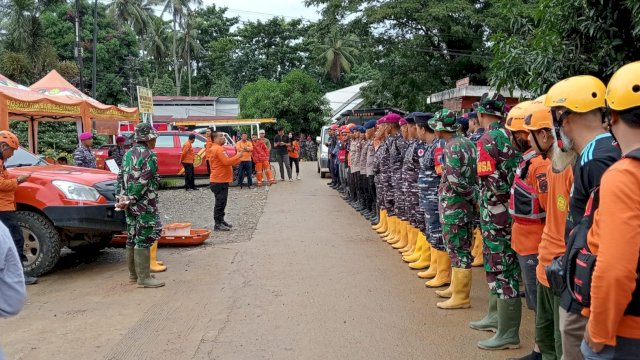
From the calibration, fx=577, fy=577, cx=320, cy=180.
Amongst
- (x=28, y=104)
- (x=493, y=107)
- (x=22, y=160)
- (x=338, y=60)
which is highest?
(x=338, y=60)

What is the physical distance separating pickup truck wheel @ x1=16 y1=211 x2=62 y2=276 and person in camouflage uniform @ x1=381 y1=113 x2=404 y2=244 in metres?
4.72

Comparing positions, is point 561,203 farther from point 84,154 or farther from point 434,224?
point 84,154

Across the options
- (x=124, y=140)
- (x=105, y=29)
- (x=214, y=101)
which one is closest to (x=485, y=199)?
(x=124, y=140)

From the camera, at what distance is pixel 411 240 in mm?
8156

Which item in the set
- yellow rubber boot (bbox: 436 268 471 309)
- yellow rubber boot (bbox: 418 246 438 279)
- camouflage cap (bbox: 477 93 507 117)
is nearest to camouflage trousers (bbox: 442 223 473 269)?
yellow rubber boot (bbox: 436 268 471 309)

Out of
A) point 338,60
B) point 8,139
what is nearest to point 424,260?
point 8,139

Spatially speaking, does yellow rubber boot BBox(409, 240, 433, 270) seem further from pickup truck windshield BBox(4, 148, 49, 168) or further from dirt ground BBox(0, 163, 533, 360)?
pickup truck windshield BBox(4, 148, 49, 168)

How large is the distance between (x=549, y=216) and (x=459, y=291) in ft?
8.43

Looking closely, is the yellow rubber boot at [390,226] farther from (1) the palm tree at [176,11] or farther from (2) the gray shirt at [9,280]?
(1) the palm tree at [176,11]

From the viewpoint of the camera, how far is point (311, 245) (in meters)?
8.98

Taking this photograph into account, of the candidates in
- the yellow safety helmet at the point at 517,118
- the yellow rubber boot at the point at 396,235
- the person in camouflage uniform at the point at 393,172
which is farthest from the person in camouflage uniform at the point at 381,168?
the yellow safety helmet at the point at 517,118

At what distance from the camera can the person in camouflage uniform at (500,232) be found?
4473 mm

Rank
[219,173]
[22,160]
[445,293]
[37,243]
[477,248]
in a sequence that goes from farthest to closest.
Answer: [219,173] → [22,160] → [477,248] → [37,243] → [445,293]

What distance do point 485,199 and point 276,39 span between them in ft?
156
